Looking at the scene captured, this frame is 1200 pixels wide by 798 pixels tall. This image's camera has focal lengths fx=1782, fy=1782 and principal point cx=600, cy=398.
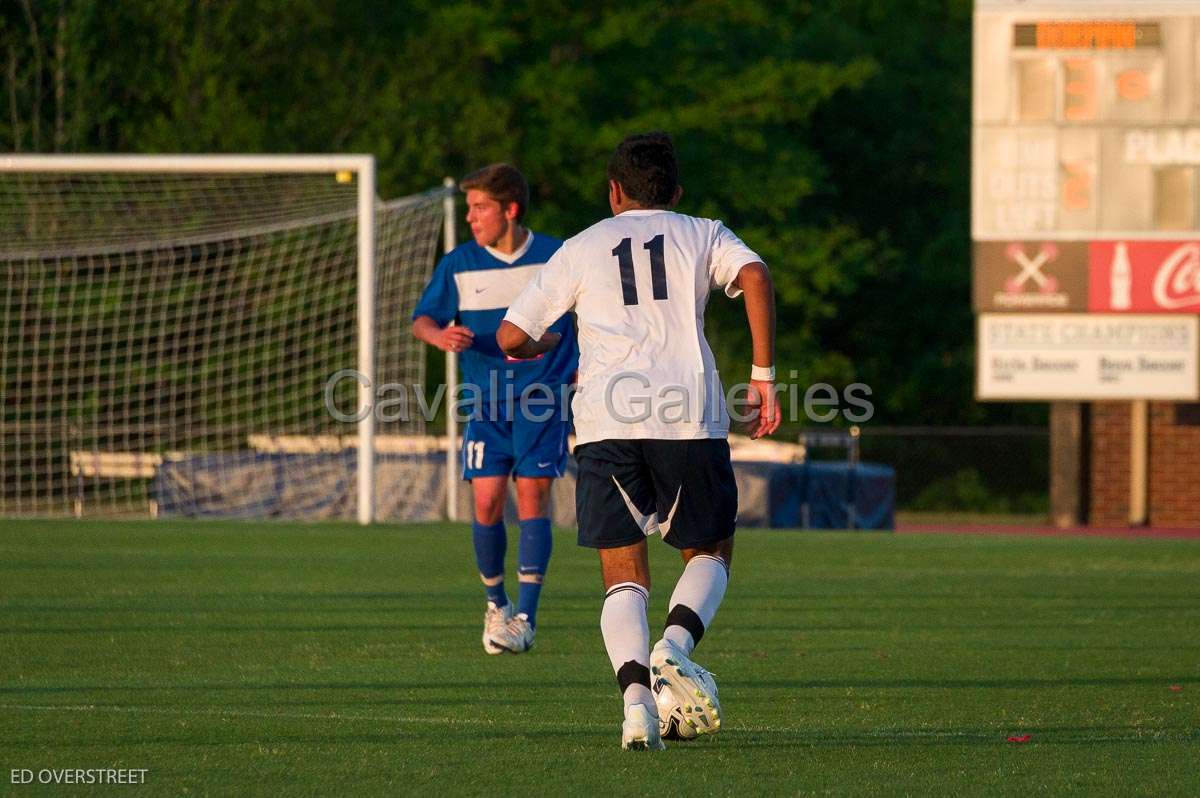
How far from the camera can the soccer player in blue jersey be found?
7590mm

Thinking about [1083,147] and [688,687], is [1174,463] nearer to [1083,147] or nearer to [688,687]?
[1083,147]

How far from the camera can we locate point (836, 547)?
13.7m

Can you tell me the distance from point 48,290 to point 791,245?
18599 mm

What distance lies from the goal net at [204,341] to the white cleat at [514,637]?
7.70m

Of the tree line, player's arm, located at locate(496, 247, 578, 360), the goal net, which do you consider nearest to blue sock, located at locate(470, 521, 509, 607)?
player's arm, located at locate(496, 247, 578, 360)

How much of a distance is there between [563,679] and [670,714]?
64.2 inches

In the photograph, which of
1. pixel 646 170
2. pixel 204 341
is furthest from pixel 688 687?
pixel 204 341

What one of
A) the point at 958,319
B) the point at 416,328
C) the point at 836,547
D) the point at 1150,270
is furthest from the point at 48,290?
the point at 958,319

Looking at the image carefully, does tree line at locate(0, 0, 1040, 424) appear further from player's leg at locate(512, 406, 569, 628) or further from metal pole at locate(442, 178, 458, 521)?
player's leg at locate(512, 406, 569, 628)

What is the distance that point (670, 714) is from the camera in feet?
16.0

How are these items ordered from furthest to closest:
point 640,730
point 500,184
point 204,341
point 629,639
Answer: point 204,341
point 500,184
point 629,639
point 640,730

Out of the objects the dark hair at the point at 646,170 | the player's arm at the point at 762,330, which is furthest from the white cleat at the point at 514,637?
the dark hair at the point at 646,170

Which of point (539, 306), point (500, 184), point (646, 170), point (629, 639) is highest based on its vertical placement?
point (500, 184)

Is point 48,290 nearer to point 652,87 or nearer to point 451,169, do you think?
point 451,169
